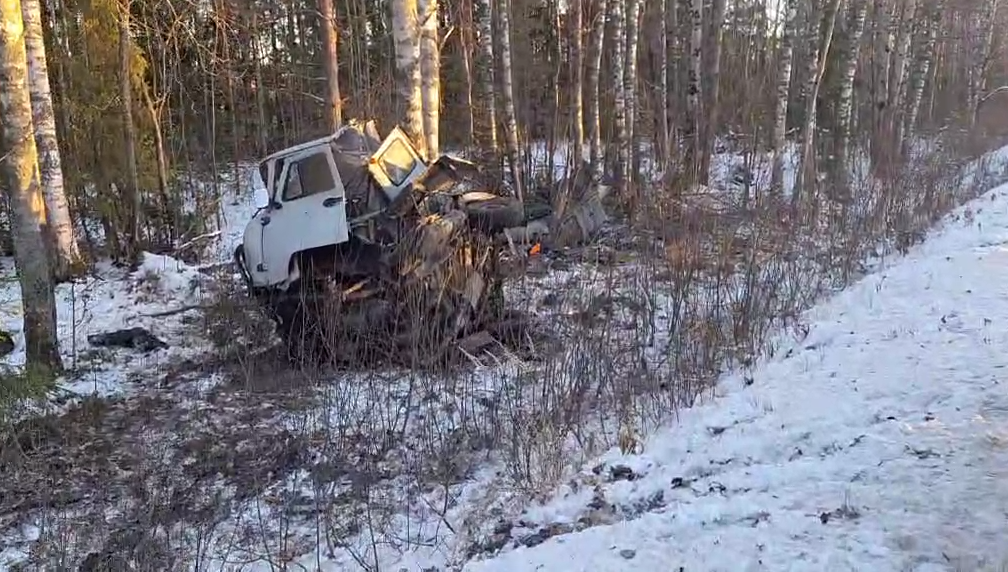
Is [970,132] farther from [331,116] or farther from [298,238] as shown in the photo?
[298,238]

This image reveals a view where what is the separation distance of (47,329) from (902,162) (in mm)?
12368

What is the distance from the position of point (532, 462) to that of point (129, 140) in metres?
11.5

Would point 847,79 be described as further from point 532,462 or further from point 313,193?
point 532,462

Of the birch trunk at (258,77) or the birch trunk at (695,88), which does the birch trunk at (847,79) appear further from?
the birch trunk at (258,77)

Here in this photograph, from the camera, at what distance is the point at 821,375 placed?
4.81m

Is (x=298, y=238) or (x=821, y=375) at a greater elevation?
(x=298, y=238)

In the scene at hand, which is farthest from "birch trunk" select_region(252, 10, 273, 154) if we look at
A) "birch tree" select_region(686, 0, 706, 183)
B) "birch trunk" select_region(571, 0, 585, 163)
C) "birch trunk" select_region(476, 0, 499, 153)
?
"birch tree" select_region(686, 0, 706, 183)

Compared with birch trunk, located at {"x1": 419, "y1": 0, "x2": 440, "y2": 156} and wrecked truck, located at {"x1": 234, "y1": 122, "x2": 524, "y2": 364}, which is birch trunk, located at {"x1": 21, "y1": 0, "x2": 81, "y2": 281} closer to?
wrecked truck, located at {"x1": 234, "y1": 122, "x2": 524, "y2": 364}

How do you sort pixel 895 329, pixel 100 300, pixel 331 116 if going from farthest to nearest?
1. pixel 331 116
2. pixel 100 300
3. pixel 895 329

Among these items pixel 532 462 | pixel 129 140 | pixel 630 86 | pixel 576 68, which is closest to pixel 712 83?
pixel 630 86

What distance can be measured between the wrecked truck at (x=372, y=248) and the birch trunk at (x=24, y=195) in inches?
72.5

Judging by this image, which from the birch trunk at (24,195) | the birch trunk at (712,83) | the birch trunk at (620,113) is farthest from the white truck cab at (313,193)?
the birch trunk at (712,83)

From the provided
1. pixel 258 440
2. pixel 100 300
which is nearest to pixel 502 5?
pixel 100 300

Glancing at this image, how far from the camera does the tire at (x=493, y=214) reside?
7.34 metres
